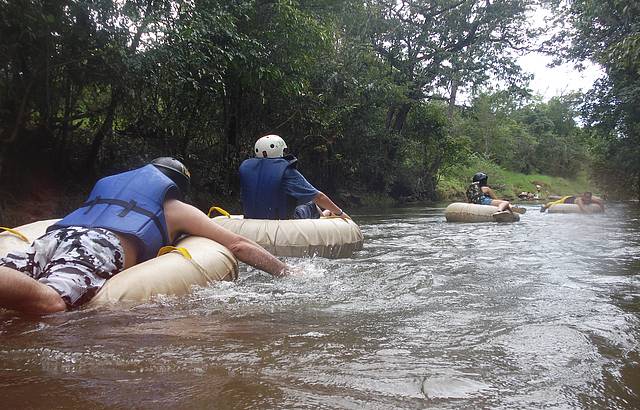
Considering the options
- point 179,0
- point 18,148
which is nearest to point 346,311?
point 179,0

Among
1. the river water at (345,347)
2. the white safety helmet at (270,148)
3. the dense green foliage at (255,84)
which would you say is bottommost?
the river water at (345,347)

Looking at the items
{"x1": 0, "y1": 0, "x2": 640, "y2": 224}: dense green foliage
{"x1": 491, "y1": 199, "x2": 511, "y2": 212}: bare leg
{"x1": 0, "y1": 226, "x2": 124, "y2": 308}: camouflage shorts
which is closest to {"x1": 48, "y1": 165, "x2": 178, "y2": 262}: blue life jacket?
{"x1": 0, "y1": 226, "x2": 124, "y2": 308}: camouflage shorts

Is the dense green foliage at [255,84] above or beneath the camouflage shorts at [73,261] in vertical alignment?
above

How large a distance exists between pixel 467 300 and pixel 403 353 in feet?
3.79

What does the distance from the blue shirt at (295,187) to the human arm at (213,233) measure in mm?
2031

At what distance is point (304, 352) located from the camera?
1959mm

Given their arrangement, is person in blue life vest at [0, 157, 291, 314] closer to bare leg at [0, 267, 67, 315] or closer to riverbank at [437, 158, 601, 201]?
bare leg at [0, 267, 67, 315]

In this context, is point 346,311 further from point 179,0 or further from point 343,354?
point 179,0

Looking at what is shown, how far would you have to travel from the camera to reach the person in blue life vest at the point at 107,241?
7.83ft

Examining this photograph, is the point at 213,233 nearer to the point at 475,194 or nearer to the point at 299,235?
the point at 299,235

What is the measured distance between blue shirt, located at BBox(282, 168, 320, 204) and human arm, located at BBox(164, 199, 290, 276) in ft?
6.66

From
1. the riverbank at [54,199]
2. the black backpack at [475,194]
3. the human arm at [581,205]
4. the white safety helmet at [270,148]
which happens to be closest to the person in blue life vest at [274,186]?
the white safety helmet at [270,148]

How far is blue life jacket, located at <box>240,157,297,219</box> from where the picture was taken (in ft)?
18.3

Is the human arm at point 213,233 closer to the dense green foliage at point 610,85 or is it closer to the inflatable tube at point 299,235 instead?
the inflatable tube at point 299,235
